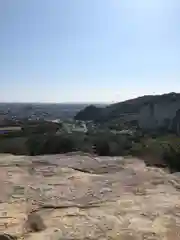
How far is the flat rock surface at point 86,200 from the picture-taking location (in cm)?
574

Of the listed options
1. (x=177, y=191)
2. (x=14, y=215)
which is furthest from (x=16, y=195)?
(x=177, y=191)

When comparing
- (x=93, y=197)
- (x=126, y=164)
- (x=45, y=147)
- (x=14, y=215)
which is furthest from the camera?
(x=45, y=147)

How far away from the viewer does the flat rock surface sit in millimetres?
5742

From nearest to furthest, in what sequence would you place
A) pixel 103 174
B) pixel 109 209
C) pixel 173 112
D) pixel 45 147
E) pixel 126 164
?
1. pixel 109 209
2. pixel 103 174
3. pixel 126 164
4. pixel 45 147
5. pixel 173 112

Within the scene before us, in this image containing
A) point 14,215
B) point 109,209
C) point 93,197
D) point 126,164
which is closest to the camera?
point 14,215

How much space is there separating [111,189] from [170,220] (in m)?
1.66

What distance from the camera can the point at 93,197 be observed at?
7137 millimetres

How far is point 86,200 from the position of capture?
6.98m

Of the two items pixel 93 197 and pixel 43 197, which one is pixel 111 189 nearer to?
pixel 93 197

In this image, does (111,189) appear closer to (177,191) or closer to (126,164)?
(177,191)

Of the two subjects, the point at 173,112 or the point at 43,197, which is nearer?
the point at 43,197

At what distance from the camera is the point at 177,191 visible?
7.84 meters

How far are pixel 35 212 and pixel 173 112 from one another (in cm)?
4303

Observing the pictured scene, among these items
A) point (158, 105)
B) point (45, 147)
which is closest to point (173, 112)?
point (158, 105)
